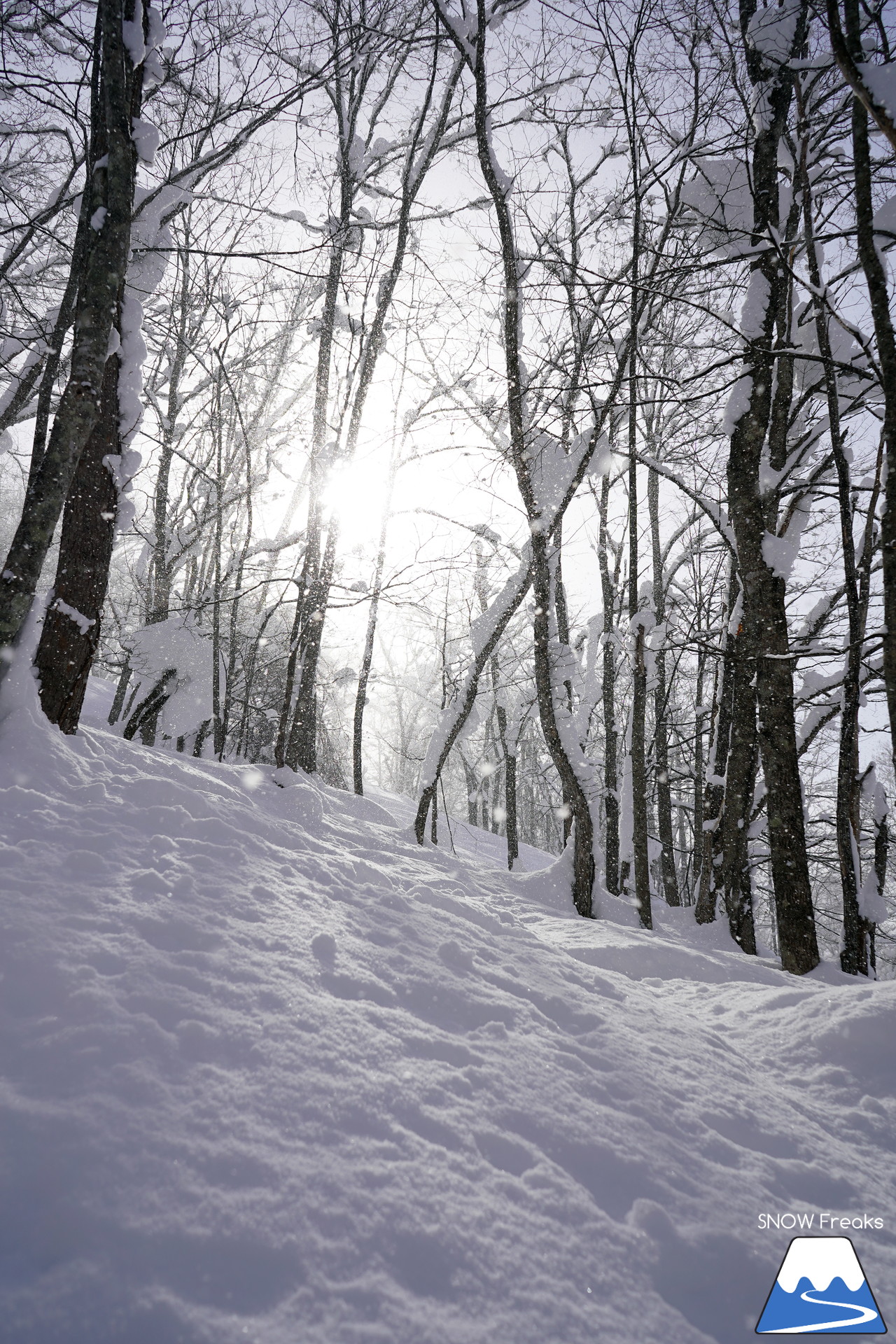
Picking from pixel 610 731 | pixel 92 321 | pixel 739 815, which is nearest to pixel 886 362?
pixel 92 321

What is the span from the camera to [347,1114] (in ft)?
4.24

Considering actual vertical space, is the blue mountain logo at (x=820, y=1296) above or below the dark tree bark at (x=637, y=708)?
below

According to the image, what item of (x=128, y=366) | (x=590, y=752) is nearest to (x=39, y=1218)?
(x=128, y=366)

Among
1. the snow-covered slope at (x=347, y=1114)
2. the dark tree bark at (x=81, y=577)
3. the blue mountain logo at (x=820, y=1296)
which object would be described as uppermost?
the dark tree bark at (x=81, y=577)

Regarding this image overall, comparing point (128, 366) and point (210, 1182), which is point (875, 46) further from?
point (210, 1182)

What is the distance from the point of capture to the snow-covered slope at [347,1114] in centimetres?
94

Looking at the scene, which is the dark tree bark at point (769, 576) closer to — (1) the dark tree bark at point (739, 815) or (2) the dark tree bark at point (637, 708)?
(1) the dark tree bark at point (739, 815)

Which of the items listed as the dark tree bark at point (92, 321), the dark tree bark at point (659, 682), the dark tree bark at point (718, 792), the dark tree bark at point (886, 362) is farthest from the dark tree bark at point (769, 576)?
the dark tree bark at point (659, 682)

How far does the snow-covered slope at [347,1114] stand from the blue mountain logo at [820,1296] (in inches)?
1.2

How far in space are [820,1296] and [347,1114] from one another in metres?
1.08

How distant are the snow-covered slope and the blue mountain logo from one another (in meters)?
0.03

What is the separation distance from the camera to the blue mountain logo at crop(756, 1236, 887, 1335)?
1119 millimetres

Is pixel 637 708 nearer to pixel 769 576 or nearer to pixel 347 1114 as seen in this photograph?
pixel 769 576

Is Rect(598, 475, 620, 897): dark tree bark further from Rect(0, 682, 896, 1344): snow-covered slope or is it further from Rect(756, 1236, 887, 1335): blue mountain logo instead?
Rect(756, 1236, 887, 1335): blue mountain logo
